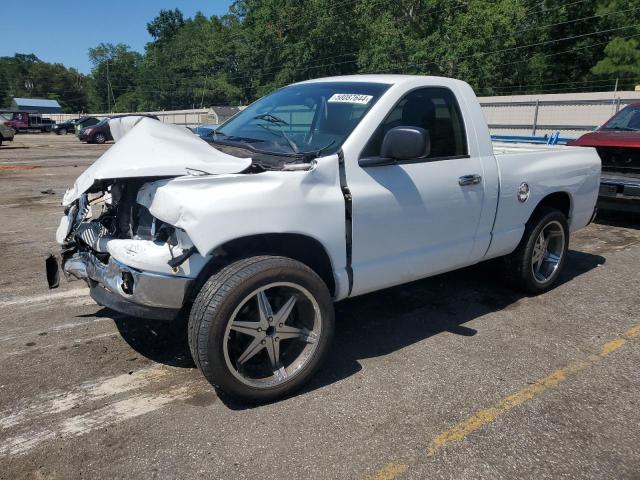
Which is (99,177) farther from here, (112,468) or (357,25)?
(357,25)

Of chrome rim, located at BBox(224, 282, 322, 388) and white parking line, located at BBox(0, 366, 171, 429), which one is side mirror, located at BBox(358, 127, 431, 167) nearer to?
chrome rim, located at BBox(224, 282, 322, 388)

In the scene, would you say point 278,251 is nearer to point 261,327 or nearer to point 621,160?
point 261,327

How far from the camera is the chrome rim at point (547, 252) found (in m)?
5.04

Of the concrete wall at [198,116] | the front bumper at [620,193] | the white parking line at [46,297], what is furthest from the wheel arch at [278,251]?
the concrete wall at [198,116]

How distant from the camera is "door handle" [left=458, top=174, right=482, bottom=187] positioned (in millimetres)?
4023

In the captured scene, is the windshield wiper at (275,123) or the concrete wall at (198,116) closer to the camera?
the windshield wiper at (275,123)

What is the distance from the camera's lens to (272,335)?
10.5 feet

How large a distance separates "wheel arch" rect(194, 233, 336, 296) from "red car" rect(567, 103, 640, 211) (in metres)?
5.99

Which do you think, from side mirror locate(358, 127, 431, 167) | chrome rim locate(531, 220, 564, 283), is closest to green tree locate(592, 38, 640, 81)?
chrome rim locate(531, 220, 564, 283)

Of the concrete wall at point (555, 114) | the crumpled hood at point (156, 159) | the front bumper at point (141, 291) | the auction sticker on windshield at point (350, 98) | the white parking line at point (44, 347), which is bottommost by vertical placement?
the white parking line at point (44, 347)

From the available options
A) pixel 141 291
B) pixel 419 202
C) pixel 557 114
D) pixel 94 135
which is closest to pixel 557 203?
pixel 419 202

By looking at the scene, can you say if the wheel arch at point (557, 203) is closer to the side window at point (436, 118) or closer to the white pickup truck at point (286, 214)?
the white pickup truck at point (286, 214)

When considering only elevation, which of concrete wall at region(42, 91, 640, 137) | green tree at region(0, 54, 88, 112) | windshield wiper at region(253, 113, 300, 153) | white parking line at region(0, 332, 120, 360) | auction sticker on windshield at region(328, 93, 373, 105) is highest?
green tree at region(0, 54, 88, 112)

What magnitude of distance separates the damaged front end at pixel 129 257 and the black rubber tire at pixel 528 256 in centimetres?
308
